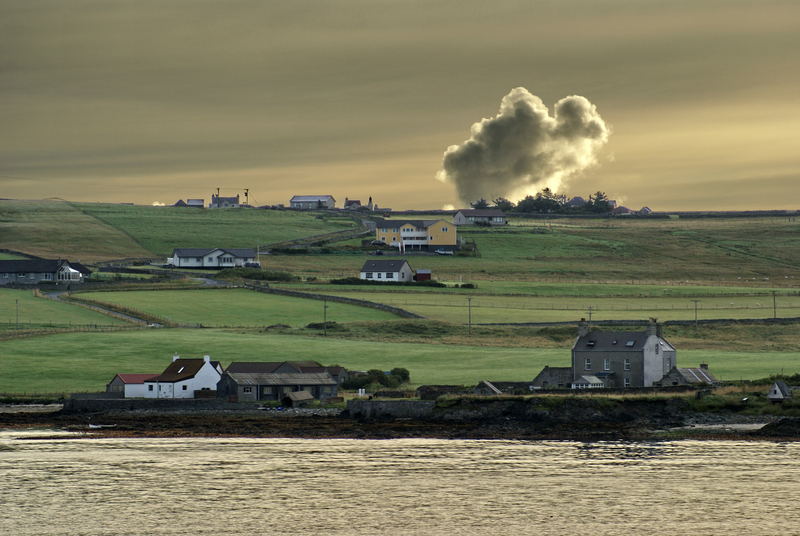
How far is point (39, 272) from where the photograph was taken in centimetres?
16950

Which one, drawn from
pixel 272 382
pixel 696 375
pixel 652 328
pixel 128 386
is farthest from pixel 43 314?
pixel 696 375

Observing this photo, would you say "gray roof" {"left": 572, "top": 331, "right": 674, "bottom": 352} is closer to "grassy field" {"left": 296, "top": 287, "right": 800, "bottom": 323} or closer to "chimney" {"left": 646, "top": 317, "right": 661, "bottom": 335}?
"chimney" {"left": 646, "top": 317, "right": 661, "bottom": 335}

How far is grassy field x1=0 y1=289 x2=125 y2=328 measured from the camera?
408ft

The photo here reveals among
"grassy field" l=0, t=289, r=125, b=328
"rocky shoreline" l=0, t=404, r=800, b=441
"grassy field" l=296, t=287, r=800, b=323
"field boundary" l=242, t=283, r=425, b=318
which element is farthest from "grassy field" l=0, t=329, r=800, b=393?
"grassy field" l=296, t=287, r=800, b=323

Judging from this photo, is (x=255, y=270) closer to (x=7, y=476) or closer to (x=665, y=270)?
(x=665, y=270)

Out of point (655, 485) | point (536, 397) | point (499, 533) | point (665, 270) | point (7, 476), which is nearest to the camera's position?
point (499, 533)

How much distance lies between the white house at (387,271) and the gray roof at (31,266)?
130ft

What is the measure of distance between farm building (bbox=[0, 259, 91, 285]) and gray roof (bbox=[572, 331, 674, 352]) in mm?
92201

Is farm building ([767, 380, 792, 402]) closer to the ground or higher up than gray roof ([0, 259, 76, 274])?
closer to the ground

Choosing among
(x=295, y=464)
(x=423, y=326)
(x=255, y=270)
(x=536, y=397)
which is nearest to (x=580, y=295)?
(x=423, y=326)

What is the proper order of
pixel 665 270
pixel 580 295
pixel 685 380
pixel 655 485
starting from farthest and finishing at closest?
pixel 665 270 → pixel 580 295 → pixel 685 380 → pixel 655 485

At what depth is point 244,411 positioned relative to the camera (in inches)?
3538

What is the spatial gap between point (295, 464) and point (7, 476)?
44.9 ft

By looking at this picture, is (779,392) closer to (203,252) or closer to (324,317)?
(324,317)
